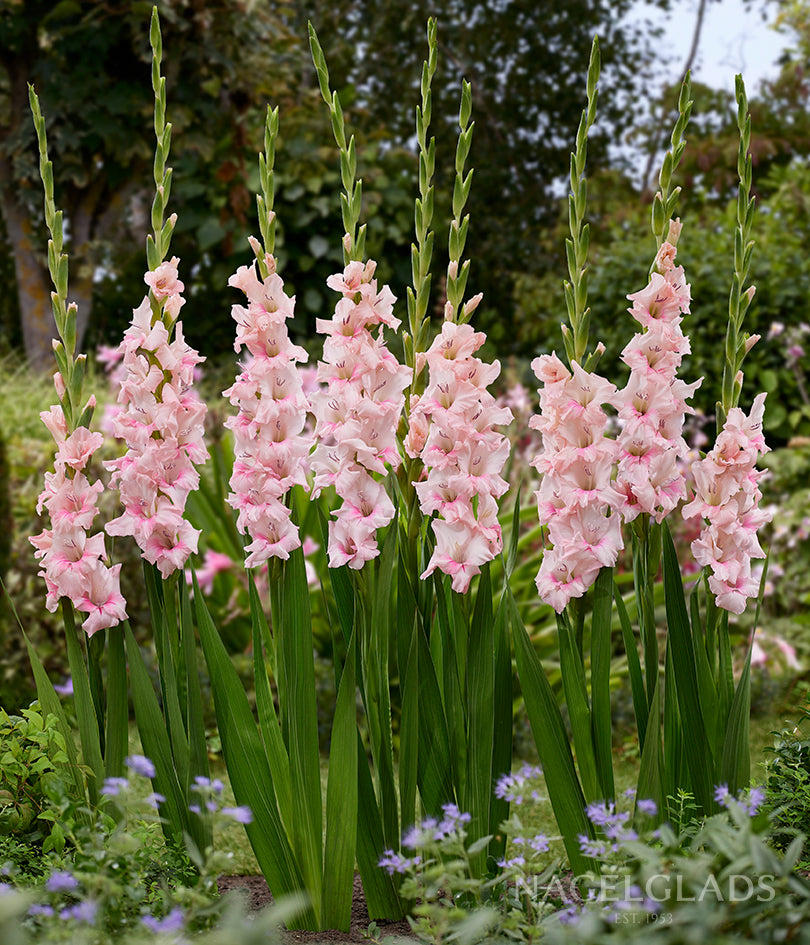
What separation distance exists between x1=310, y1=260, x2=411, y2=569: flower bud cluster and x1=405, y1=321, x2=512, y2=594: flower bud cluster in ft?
0.21

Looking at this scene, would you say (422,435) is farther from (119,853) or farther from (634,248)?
(634,248)

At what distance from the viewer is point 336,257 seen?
926cm

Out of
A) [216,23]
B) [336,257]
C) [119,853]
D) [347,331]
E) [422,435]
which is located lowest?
[119,853]

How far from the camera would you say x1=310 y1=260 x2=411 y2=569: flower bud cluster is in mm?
1699

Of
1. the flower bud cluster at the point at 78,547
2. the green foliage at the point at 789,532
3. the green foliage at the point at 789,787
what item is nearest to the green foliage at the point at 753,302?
the green foliage at the point at 789,532

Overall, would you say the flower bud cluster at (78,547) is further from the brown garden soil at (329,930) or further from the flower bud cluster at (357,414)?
the brown garden soil at (329,930)

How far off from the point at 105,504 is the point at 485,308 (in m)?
7.76

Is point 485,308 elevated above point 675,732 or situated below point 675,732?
above

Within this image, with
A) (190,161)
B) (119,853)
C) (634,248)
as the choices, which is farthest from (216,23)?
(119,853)

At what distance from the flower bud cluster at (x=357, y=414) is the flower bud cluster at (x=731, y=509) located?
1.90 feet

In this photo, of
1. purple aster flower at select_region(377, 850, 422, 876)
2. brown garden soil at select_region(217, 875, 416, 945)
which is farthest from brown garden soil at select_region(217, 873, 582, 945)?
purple aster flower at select_region(377, 850, 422, 876)

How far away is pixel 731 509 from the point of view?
1.78 m

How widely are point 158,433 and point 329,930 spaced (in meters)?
0.98

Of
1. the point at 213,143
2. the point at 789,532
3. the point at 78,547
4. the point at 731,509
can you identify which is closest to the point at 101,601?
the point at 78,547
